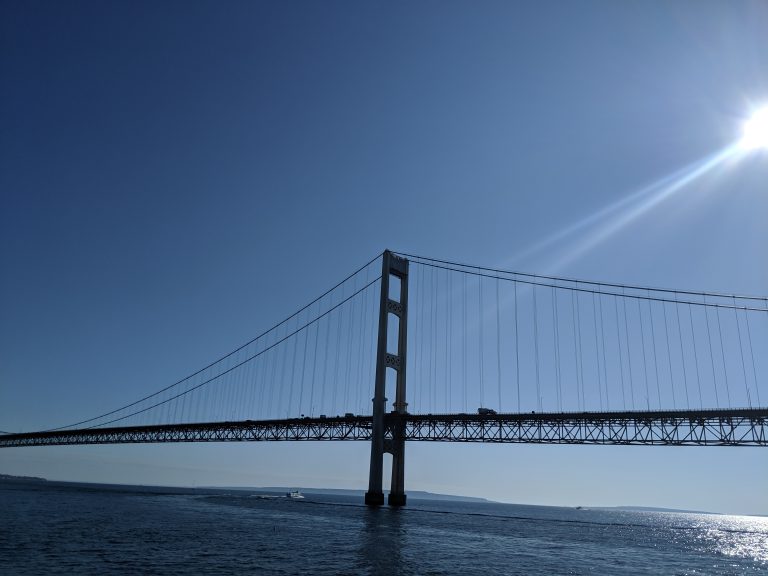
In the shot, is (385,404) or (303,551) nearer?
(303,551)

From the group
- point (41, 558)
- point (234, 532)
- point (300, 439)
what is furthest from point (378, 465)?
point (41, 558)

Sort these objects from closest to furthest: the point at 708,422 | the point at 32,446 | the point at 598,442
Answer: the point at 708,422, the point at 598,442, the point at 32,446

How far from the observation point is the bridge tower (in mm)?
62938

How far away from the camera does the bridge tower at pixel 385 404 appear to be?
2478 inches

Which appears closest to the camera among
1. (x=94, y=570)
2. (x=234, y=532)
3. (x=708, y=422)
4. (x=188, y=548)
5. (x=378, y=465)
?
(x=94, y=570)

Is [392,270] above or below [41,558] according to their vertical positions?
above

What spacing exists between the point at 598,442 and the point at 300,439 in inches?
1529

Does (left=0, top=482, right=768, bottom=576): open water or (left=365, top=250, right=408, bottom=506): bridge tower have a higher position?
(left=365, top=250, right=408, bottom=506): bridge tower

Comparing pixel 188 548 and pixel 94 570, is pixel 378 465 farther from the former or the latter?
pixel 94 570

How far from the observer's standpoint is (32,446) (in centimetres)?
11950

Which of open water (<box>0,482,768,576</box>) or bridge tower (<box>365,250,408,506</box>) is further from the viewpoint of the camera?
bridge tower (<box>365,250,408,506</box>)

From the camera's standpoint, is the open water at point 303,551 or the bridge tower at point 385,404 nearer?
the open water at point 303,551

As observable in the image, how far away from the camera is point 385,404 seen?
6488 cm

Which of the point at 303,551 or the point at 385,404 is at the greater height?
the point at 385,404
